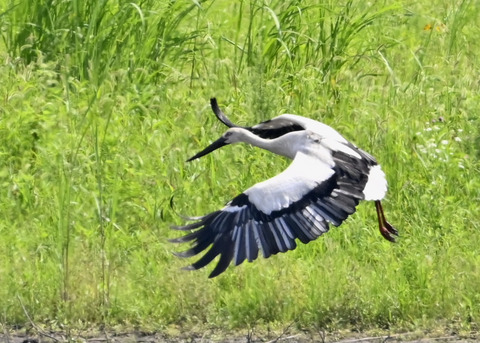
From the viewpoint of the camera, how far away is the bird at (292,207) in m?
5.21

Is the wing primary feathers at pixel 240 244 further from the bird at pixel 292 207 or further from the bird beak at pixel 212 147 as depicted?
the bird beak at pixel 212 147

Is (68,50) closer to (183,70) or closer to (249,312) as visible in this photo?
(183,70)

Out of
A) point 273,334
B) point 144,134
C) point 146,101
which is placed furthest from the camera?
point 146,101

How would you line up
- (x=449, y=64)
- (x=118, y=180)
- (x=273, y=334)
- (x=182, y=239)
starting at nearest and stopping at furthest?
1. (x=182, y=239)
2. (x=273, y=334)
3. (x=118, y=180)
4. (x=449, y=64)

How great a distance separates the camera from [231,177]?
→ 22.1 ft

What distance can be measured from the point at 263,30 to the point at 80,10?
1078 millimetres

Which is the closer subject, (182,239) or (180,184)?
(182,239)

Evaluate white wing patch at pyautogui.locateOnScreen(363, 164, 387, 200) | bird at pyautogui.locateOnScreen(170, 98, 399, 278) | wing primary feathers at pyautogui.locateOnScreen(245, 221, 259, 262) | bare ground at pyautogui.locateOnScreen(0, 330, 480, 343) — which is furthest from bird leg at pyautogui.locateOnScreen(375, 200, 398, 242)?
wing primary feathers at pyautogui.locateOnScreen(245, 221, 259, 262)

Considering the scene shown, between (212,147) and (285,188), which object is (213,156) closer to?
(212,147)

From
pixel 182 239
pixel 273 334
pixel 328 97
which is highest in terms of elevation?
pixel 328 97

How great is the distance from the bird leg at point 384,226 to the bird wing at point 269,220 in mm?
A: 608

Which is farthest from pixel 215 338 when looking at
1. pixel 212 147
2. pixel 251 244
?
pixel 212 147

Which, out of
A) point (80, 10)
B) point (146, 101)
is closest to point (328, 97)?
point (146, 101)

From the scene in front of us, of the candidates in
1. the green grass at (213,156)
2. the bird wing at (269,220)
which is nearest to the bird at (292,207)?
the bird wing at (269,220)
